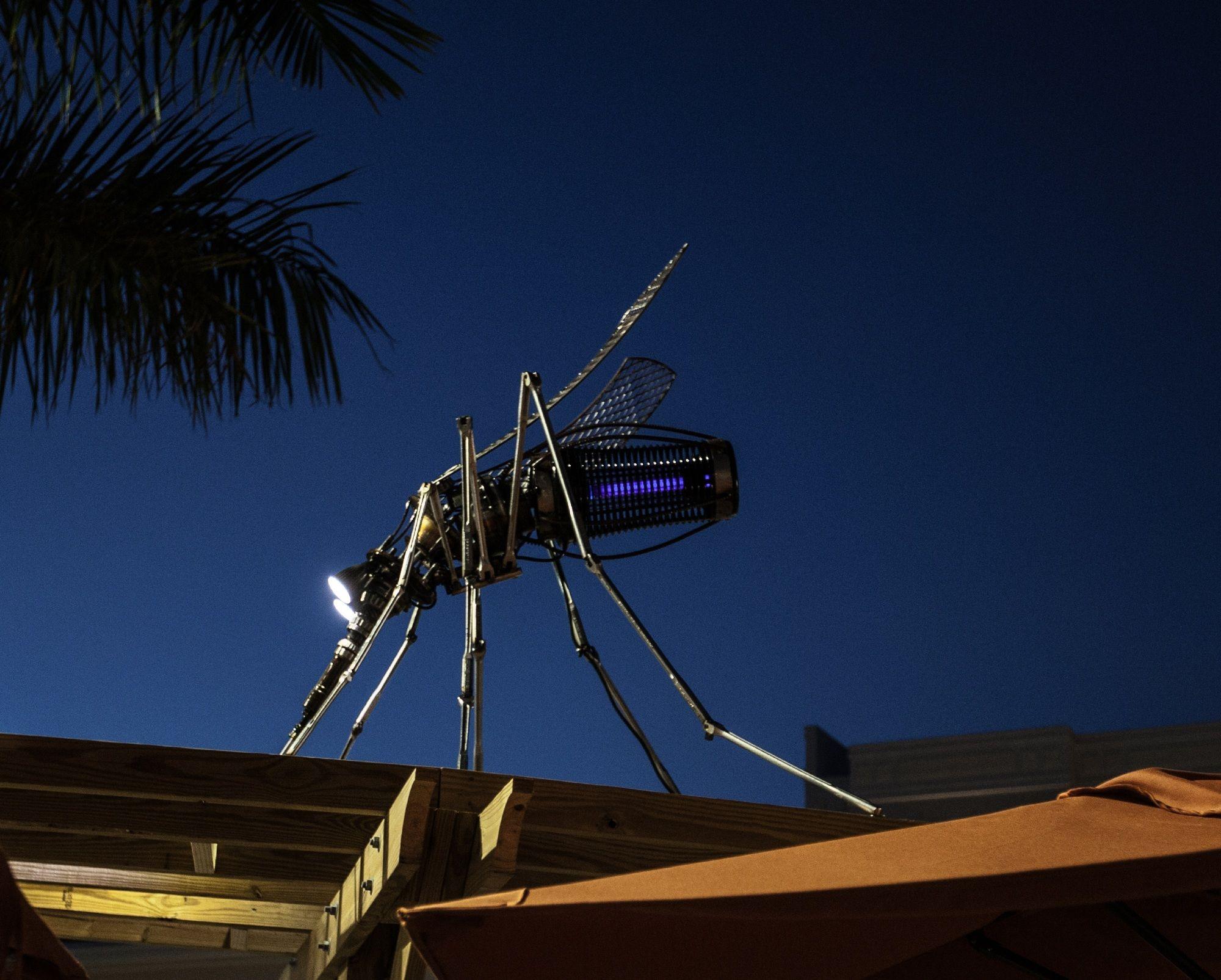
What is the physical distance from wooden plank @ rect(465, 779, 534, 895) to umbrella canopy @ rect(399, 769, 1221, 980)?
0.56 m

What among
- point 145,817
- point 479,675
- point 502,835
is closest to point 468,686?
point 479,675

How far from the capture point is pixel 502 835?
238cm

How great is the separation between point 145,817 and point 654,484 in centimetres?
181

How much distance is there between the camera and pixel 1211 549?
1056 inches

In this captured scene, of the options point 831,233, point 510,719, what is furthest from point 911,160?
point 510,719

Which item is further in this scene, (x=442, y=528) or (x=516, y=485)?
(x=442, y=528)

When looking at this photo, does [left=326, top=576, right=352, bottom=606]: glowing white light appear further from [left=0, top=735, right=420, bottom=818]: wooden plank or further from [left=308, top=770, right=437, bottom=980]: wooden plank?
[left=0, top=735, right=420, bottom=818]: wooden plank

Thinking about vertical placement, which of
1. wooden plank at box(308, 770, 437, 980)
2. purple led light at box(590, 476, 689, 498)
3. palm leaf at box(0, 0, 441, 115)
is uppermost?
palm leaf at box(0, 0, 441, 115)

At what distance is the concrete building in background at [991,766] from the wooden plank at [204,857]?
11.4 meters

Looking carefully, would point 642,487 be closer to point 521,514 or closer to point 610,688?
point 521,514

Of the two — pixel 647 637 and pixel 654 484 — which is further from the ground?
pixel 654 484

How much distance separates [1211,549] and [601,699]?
57.8 feet

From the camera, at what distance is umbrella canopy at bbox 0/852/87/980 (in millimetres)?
1701

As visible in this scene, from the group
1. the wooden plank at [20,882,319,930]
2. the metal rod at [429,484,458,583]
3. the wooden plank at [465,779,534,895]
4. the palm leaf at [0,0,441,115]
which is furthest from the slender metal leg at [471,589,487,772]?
the palm leaf at [0,0,441,115]
